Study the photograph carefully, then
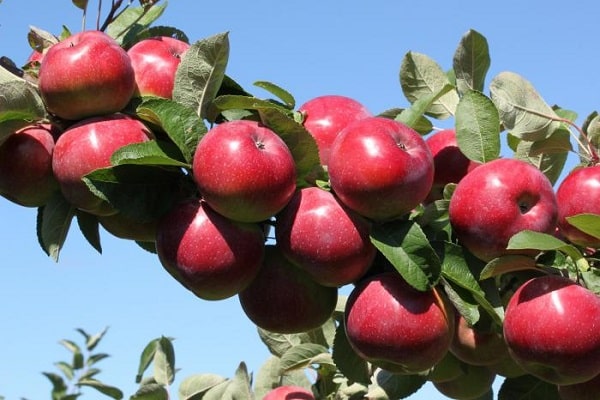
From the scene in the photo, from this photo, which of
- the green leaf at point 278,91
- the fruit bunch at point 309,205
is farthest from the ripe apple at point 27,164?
the green leaf at point 278,91

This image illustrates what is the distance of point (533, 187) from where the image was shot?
1913mm

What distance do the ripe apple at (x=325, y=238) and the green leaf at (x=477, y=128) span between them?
342 mm

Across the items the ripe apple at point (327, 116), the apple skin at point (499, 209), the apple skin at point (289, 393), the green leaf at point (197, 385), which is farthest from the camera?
the green leaf at point (197, 385)

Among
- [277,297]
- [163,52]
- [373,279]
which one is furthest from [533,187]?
[163,52]

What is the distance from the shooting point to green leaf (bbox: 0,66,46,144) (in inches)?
73.5

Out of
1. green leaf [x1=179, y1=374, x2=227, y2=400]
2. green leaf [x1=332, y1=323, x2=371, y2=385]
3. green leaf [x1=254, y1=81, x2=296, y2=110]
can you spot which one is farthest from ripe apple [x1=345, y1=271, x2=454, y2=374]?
green leaf [x1=179, y1=374, x2=227, y2=400]

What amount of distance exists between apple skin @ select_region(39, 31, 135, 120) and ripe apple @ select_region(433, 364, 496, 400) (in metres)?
1.12

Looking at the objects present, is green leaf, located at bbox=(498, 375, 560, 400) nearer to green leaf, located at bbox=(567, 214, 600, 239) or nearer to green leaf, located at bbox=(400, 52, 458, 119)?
green leaf, located at bbox=(567, 214, 600, 239)

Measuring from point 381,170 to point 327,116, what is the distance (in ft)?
1.17

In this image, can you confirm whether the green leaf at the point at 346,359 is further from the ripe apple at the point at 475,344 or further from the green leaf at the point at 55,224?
the green leaf at the point at 55,224

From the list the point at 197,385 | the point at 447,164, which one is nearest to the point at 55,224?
the point at 447,164

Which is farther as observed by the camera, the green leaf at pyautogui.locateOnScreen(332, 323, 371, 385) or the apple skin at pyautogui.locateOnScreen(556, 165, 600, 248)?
the green leaf at pyautogui.locateOnScreen(332, 323, 371, 385)

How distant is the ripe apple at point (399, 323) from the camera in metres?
1.84

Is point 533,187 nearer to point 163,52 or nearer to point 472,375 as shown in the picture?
point 472,375
